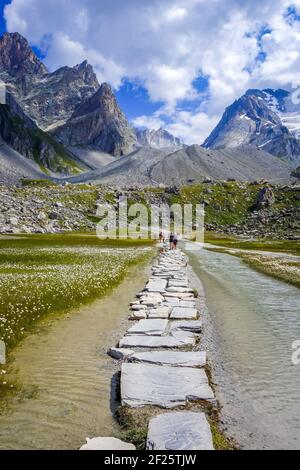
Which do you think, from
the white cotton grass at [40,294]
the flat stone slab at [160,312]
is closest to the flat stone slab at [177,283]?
the white cotton grass at [40,294]

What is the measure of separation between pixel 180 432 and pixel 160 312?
9.81m

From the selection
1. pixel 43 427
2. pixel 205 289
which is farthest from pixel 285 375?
pixel 205 289

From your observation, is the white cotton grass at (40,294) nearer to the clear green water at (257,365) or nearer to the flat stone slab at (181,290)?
the flat stone slab at (181,290)

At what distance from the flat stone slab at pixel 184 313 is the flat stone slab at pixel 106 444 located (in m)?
9.37

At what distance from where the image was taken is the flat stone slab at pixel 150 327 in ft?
45.8

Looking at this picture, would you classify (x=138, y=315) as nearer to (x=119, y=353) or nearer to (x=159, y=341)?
(x=159, y=341)

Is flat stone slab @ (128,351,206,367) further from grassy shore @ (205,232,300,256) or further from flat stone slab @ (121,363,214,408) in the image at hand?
grassy shore @ (205,232,300,256)

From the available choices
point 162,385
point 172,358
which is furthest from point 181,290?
point 162,385

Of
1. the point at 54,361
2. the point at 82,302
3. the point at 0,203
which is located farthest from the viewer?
the point at 0,203

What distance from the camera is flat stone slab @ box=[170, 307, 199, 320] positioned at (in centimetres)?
1638

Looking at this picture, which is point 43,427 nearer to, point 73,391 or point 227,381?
point 73,391

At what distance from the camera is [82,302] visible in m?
19.3

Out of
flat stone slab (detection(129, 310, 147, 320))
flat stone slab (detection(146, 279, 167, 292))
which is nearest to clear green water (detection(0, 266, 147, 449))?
flat stone slab (detection(129, 310, 147, 320))
